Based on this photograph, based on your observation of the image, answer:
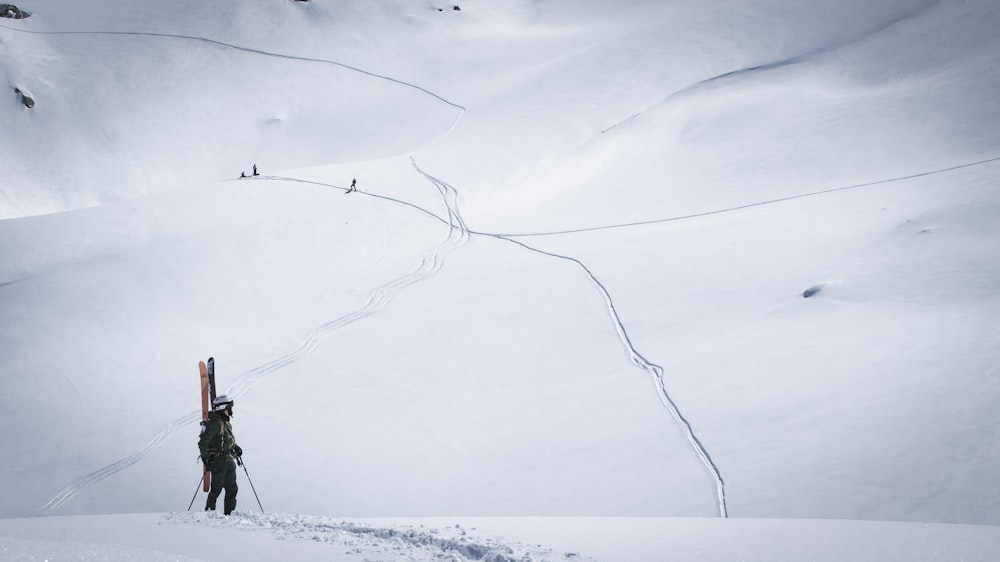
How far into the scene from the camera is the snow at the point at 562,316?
665cm

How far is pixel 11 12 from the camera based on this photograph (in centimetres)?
3189

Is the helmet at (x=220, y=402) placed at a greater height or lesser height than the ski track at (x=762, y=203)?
lesser

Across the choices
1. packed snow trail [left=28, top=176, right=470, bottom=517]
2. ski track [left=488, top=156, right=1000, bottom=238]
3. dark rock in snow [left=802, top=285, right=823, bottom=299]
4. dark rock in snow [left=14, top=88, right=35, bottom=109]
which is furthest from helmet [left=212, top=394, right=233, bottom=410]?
dark rock in snow [left=14, top=88, right=35, bottom=109]

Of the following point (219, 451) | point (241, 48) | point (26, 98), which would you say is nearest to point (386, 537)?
point (219, 451)

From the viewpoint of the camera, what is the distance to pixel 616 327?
11.6 m

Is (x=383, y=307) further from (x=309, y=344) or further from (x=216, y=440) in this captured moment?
(x=216, y=440)

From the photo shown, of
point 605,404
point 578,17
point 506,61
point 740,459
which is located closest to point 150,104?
point 506,61

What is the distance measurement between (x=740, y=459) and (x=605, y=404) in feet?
6.86

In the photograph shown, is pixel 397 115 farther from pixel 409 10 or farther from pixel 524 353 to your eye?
pixel 524 353

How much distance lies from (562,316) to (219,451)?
639 centimetres

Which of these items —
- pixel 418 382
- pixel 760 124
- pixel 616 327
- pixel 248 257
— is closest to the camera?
pixel 418 382

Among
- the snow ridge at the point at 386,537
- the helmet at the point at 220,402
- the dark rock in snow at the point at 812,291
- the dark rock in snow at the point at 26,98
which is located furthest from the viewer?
the dark rock in snow at the point at 26,98

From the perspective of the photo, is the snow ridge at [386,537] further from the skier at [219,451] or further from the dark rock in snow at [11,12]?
the dark rock in snow at [11,12]

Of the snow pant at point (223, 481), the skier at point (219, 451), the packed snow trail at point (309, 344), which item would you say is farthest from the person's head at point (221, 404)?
the packed snow trail at point (309, 344)
